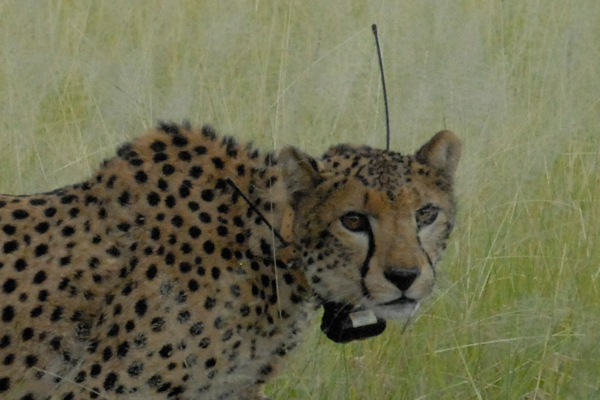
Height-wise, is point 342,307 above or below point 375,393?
above

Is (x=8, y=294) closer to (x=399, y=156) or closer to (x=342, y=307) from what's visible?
(x=342, y=307)

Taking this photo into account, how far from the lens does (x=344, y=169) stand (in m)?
3.84

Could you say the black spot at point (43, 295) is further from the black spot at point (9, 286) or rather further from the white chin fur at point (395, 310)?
the white chin fur at point (395, 310)

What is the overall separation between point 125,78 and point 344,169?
2.37 m

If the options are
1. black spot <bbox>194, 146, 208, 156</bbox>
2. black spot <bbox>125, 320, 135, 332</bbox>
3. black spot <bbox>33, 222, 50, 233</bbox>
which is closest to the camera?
black spot <bbox>125, 320, 135, 332</bbox>

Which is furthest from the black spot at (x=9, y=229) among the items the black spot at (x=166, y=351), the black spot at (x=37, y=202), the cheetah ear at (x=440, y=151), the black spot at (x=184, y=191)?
the cheetah ear at (x=440, y=151)

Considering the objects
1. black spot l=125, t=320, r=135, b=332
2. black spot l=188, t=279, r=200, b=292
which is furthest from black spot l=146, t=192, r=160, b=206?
black spot l=125, t=320, r=135, b=332

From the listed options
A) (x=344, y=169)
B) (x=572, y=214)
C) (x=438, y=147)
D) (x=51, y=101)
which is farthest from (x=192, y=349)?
(x=51, y=101)

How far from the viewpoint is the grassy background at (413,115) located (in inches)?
171

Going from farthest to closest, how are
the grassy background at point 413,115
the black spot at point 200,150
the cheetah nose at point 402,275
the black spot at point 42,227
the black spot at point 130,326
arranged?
the grassy background at point 413,115
the black spot at point 200,150
the black spot at point 42,227
the black spot at point 130,326
the cheetah nose at point 402,275

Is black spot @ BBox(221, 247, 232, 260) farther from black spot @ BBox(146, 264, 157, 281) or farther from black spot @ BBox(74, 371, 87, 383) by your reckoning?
black spot @ BBox(74, 371, 87, 383)

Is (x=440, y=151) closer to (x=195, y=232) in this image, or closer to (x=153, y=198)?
(x=195, y=232)

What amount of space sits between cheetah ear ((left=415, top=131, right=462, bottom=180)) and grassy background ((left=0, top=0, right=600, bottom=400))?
14.4 inches

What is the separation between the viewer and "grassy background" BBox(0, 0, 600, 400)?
4.35 m
